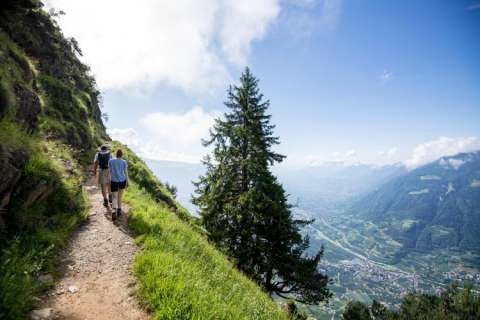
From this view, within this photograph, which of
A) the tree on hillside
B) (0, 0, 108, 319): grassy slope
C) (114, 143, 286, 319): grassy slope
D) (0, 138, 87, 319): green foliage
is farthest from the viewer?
the tree on hillside

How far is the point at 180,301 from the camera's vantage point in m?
4.20

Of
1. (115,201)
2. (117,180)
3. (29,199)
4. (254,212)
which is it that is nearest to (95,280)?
(29,199)

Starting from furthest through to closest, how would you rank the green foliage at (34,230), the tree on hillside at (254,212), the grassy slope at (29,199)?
the tree on hillside at (254,212), the grassy slope at (29,199), the green foliage at (34,230)

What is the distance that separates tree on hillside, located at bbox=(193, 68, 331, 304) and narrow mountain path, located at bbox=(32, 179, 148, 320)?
9083 mm

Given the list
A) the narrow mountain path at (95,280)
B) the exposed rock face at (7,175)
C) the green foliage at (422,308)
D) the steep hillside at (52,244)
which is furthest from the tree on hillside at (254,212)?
the green foliage at (422,308)

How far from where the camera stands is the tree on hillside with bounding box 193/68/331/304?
49.5 feet

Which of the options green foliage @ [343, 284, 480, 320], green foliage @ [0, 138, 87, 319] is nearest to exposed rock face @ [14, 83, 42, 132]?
green foliage @ [0, 138, 87, 319]

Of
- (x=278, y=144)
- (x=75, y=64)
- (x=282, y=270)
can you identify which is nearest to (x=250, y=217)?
(x=282, y=270)

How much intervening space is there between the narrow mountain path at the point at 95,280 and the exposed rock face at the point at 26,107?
185 inches

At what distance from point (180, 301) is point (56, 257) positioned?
11.4 ft

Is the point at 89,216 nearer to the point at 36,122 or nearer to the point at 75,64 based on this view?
the point at 36,122

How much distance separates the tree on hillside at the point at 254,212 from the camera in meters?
15.1

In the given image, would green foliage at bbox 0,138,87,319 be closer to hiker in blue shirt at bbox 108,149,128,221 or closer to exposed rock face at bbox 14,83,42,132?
hiker in blue shirt at bbox 108,149,128,221

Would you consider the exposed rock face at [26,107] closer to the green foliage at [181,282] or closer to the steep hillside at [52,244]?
the steep hillside at [52,244]
